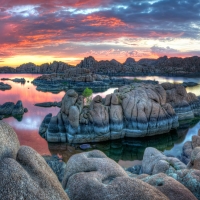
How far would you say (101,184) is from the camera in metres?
8.80

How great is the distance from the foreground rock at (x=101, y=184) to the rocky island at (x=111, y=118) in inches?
1005

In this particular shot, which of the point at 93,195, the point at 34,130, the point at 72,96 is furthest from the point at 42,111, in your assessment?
the point at 93,195

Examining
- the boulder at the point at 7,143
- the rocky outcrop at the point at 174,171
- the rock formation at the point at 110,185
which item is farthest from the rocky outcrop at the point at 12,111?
the boulder at the point at 7,143

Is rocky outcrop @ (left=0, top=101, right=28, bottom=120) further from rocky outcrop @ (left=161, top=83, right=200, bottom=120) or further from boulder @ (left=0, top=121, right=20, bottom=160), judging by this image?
boulder @ (left=0, top=121, right=20, bottom=160)

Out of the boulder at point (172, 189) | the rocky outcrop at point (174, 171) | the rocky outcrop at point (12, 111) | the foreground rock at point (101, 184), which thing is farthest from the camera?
the rocky outcrop at point (12, 111)

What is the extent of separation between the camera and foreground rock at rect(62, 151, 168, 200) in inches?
312

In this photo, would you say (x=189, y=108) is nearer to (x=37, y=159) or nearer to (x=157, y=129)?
(x=157, y=129)

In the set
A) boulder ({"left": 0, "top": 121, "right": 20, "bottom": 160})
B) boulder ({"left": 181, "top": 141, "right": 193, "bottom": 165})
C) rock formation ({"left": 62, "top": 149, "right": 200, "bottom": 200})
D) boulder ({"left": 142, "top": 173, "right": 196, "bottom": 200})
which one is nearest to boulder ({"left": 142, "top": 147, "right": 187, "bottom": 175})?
rock formation ({"left": 62, "top": 149, "right": 200, "bottom": 200})

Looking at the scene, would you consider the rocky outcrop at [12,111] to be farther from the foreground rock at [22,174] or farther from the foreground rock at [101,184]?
the foreground rock at [22,174]

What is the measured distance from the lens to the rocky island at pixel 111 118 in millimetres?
37219

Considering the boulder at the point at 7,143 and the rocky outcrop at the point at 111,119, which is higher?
the boulder at the point at 7,143

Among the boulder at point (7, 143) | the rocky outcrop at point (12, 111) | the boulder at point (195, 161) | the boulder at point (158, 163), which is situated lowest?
the rocky outcrop at point (12, 111)

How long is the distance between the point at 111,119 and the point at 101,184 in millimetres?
30376

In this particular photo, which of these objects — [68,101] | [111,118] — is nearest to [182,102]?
[111,118]
